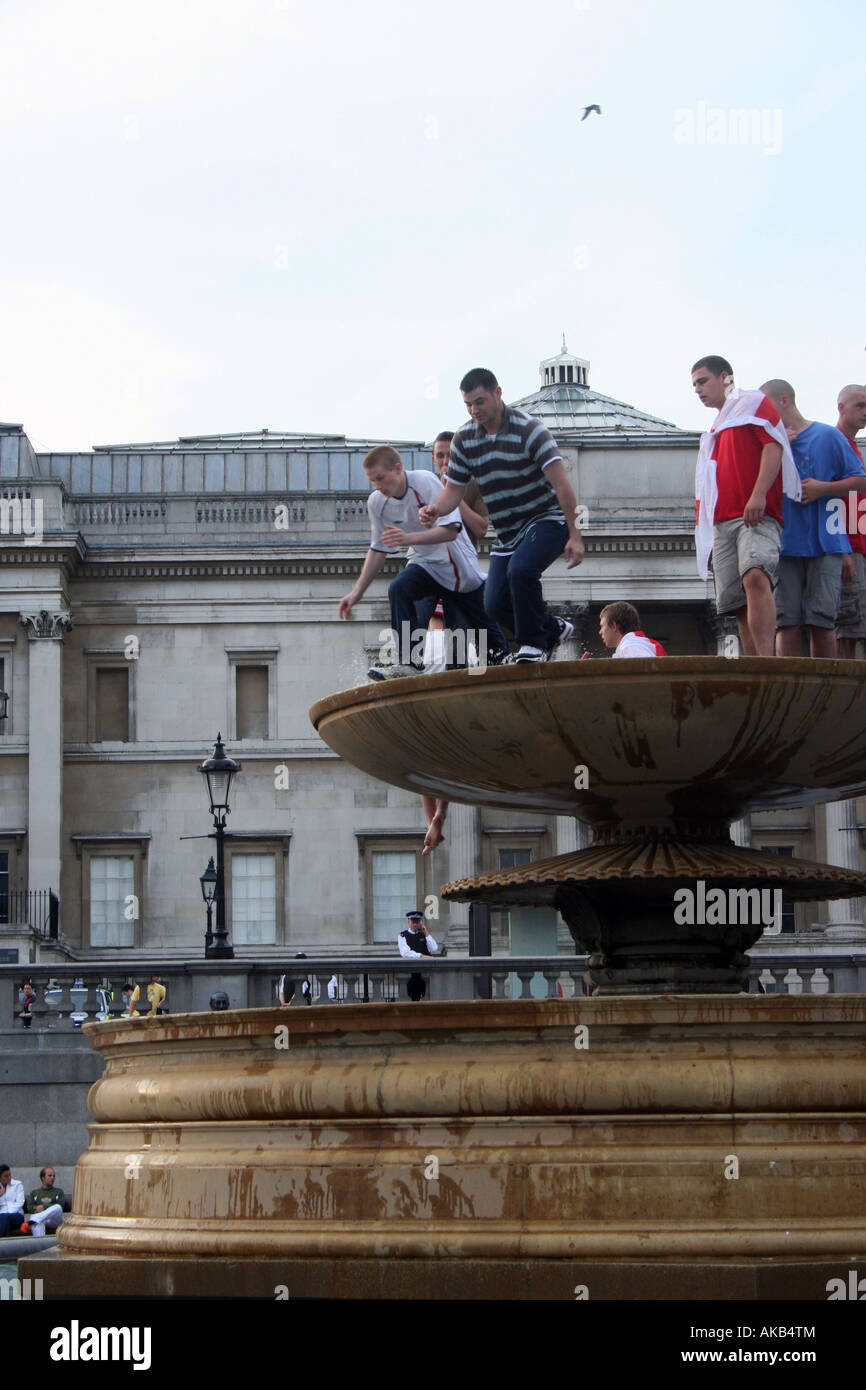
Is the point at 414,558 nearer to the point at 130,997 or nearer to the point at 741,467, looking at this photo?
the point at 741,467

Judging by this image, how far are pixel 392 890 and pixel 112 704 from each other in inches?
323

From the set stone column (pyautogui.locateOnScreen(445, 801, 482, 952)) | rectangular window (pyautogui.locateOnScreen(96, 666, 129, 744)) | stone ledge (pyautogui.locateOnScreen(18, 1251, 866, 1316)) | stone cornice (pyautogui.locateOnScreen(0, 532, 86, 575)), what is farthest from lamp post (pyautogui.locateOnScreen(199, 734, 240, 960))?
rectangular window (pyautogui.locateOnScreen(96, 666, 129, 744))

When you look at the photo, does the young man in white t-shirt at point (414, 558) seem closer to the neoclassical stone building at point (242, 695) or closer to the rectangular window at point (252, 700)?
the neoclassical stone building at point (242, 695)

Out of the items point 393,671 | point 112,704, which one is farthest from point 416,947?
point 112,704

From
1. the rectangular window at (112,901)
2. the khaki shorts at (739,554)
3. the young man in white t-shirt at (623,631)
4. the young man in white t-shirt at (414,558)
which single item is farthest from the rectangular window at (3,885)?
the khaki shorts at (739,554)

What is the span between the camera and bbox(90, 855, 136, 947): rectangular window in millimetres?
51688

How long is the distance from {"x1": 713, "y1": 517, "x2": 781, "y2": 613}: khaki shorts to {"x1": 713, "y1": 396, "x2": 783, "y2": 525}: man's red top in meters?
0.06

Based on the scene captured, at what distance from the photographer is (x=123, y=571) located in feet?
176

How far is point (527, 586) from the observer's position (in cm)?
1085

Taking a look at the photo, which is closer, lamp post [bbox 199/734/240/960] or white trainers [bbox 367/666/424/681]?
white trainers [bbox 367/666/424/681]

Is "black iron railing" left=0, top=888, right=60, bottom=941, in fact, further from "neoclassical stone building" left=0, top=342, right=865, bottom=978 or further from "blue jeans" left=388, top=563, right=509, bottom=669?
"blue jeans" left=388, top=563, right=509, bottom=669

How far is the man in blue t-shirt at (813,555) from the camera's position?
11547 millimetres

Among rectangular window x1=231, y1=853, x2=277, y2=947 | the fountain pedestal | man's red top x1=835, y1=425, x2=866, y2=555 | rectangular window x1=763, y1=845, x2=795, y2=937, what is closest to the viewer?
the fountain pedestal

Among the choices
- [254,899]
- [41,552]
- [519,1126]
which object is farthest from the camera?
[41,552]
